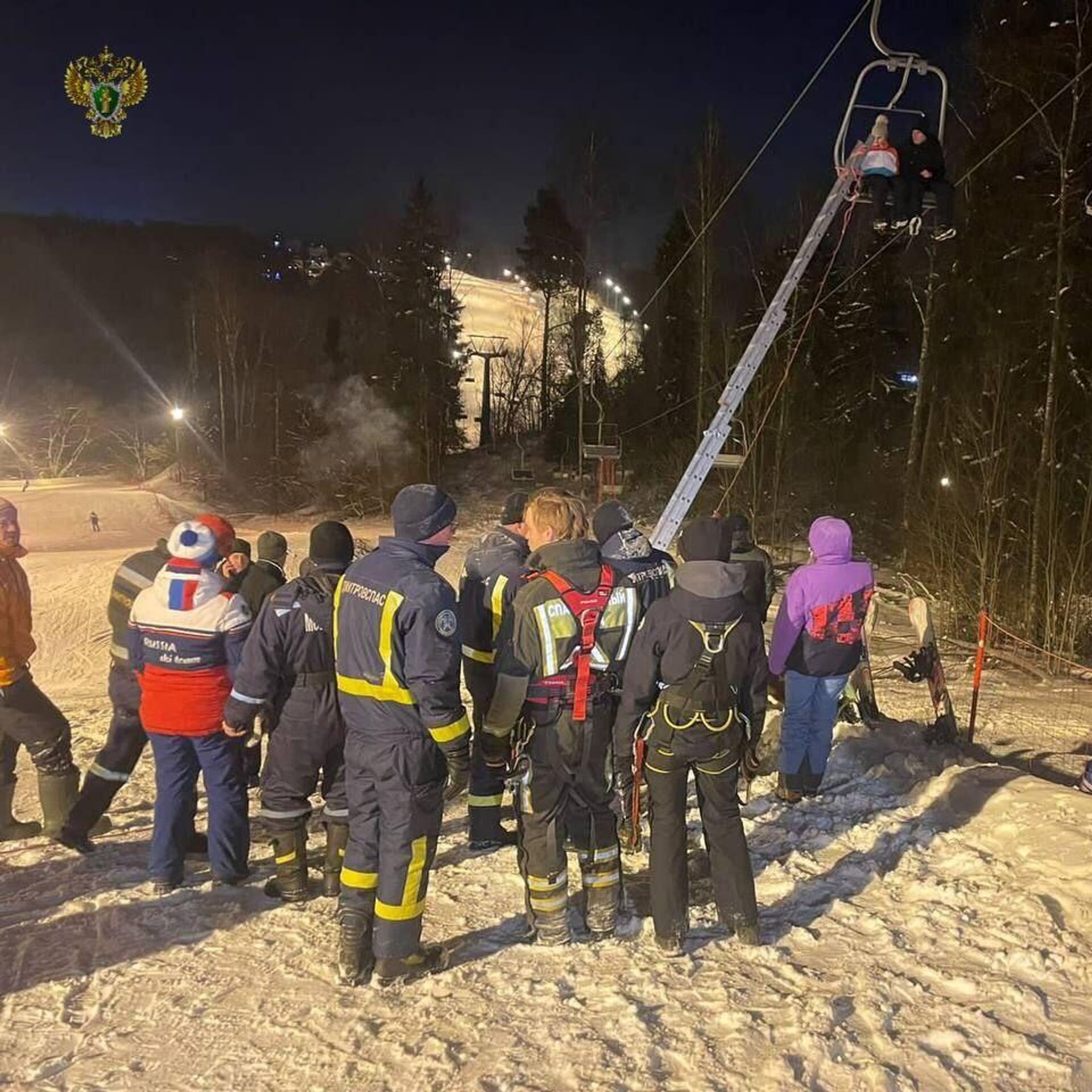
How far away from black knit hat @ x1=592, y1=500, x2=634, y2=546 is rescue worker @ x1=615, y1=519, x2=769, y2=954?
2.20 ft

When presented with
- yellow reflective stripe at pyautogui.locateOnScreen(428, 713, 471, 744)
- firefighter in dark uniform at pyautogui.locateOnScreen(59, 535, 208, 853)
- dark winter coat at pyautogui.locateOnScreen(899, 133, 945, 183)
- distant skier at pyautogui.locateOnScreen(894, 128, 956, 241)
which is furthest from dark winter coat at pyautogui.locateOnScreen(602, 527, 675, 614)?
dark winter coat at pyautogui.locateOnScreen(899, 133, 945, 183)

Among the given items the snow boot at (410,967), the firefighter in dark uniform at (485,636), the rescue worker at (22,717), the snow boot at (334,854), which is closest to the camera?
the snow boot at (410,967)

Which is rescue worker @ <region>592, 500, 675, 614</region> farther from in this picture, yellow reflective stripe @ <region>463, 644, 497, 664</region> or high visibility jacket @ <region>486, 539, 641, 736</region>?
yellow reflective stripe @ <region>463, 644, 497, 664</region>

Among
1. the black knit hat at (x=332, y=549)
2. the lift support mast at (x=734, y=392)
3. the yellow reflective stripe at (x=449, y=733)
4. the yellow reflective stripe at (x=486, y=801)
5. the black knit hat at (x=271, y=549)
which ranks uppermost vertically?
the lift support mast at (x=734, y=392)

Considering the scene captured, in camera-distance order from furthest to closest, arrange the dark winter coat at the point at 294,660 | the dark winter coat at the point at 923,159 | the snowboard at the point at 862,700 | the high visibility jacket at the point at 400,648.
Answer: the dark winter coat at the point at 923,159, the snowboard at the point at 862,700, the dark winter coat at the point at 294,660, the high visibility jacket at the point at 400,648

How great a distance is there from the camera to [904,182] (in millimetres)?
7070

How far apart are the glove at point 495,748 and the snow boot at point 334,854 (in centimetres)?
113

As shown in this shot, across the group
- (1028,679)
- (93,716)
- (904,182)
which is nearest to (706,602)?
(904,182)

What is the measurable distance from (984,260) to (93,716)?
1535 centimetres

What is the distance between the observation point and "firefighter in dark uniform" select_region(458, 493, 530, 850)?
442 cm

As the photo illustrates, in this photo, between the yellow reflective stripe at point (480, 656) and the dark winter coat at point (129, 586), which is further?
the dark winter coat at point (129, 586)

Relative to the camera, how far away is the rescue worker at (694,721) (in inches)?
144

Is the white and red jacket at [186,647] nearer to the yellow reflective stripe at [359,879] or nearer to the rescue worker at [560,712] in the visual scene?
the yellow reflective stripe at [359,879]

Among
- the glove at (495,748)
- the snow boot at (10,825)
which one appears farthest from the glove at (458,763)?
the snow boot at (10,825)
